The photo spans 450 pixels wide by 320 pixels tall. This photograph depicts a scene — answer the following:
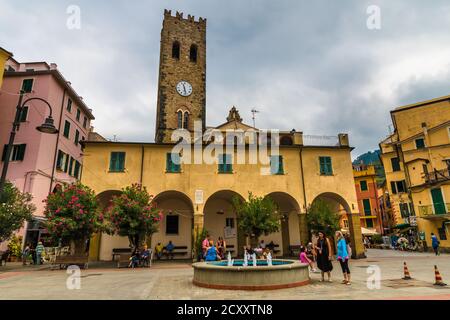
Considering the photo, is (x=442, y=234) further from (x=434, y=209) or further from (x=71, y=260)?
(x=71, y=260)

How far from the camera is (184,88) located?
1428 inches

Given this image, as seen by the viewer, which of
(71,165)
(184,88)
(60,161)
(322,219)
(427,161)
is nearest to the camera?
(322,219)

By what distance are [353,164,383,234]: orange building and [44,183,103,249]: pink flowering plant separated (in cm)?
4239

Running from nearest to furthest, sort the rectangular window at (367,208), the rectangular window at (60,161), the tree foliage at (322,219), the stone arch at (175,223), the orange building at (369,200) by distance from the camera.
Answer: the tree foliage at (322,219), the stone arch at (175,223), the rectangular window at (60,161), the orange building at (369,200), the rectangular window at (367,208)

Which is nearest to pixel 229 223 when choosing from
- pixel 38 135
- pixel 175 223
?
pixel 175 223

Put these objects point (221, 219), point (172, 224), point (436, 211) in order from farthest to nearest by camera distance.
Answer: point (436, 211) < point (221, 219) < point (172, 224)

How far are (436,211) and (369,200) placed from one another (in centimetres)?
2203

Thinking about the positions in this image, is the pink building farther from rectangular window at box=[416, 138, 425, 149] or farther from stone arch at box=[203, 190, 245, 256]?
rectangular window at box=[416, 138, 425, 149]

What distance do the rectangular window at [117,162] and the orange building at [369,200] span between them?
131 feet

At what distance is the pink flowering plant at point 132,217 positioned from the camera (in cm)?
1672

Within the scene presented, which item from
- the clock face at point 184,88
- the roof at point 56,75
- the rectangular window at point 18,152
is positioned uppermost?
the clock face at point 184,88

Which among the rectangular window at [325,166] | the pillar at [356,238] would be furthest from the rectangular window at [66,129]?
the pillar at [356,238]

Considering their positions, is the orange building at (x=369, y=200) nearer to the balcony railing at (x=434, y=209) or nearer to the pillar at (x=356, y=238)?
the balcony railing at (x=434, y=209)

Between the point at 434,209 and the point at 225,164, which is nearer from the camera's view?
the point at 225,164
